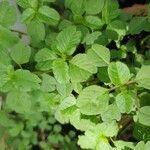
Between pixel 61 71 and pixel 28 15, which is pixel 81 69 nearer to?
pixel 61 71

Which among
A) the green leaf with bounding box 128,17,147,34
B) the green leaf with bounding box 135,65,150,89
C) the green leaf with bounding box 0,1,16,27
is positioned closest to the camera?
the green leaf with bounding box 135,65,150,89

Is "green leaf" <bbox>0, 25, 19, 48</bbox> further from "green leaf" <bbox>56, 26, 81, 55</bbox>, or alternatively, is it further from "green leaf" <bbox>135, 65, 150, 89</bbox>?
"green leaf" <bbox>135, 65, 150, 89</bbox>

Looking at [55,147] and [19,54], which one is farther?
[55,147]

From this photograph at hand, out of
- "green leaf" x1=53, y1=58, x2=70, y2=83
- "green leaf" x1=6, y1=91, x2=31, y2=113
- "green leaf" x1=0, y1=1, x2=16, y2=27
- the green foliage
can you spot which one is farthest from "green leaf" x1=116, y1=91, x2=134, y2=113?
"green leaf" x1=0, y1=1, x2=16, y2=27

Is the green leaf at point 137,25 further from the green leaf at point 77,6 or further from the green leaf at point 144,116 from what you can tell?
the green leaf at point 144,116

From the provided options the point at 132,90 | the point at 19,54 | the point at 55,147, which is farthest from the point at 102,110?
the point at 55,147

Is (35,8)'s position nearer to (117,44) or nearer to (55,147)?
(117,44)

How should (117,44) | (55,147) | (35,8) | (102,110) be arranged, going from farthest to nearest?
1. (55,147)
2. (117,44)
3. (35,8)
4. (102,110)
